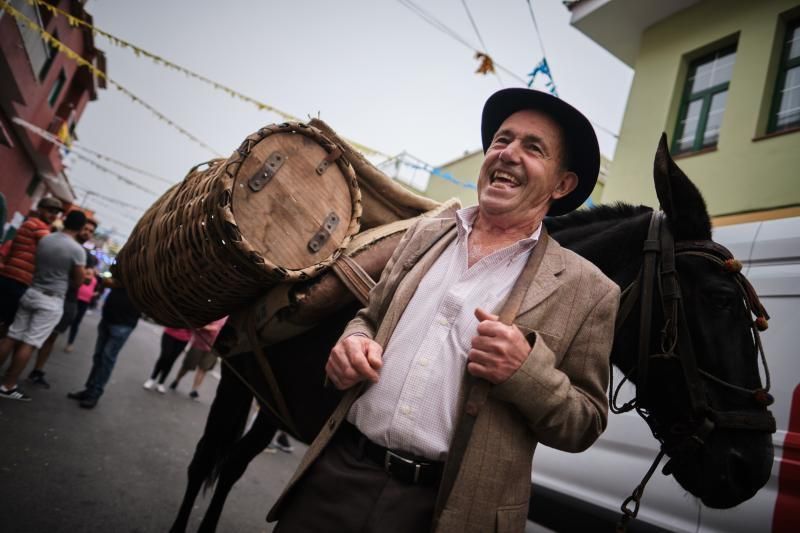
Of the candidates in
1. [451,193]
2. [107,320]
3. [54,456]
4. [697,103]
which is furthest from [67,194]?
[697,103]

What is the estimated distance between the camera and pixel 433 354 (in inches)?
53.6

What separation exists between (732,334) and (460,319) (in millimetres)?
1291

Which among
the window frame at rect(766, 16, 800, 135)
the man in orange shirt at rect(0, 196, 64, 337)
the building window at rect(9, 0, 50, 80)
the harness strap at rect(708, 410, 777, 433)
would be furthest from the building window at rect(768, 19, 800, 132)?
the building window at rect(9, 0, 50, 80)

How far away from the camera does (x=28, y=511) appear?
2.71m

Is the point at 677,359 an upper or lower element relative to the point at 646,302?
lower

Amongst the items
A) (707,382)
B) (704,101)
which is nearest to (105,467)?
(707,382)

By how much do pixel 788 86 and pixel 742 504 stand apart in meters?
6.30

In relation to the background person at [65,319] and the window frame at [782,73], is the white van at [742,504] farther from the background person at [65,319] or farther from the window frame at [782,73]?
the background person at [65,319]

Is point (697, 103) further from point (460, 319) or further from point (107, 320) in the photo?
point (107, 320)

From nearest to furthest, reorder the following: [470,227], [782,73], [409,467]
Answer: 1. [409,467]
2. [470,227]
3. [782,73]

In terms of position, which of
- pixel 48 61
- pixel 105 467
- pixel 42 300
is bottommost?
pixel 105 467

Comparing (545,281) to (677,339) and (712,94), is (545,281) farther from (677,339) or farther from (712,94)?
(712,94)

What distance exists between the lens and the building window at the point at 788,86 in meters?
5.77

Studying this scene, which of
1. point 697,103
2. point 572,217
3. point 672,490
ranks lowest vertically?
point 672,490
